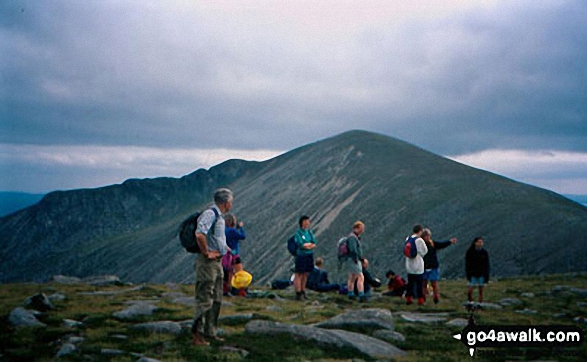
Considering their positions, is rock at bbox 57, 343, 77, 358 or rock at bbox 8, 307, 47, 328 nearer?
rock at bbox 57, 343, 77, 358

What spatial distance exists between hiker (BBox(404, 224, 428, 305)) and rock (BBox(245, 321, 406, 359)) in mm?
8276

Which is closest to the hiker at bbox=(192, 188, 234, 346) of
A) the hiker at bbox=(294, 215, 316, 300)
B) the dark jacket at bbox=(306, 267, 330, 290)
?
→ the hiker at bbox=(294, 215, 316, 300)

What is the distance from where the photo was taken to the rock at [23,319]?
13578mm

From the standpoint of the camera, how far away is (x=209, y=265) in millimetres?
11812

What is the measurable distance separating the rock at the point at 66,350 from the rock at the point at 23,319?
9.52ft

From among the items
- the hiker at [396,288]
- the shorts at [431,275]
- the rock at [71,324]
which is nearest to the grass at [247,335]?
the rock at [71,324]

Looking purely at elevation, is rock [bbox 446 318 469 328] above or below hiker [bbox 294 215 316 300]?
below

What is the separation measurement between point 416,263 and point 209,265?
1049 cm

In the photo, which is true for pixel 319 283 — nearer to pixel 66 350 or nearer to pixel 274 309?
→ pixel 274 309

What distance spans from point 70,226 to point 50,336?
15324 centimetres

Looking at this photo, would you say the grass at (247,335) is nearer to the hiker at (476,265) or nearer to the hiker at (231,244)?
the hiker at (231,244)

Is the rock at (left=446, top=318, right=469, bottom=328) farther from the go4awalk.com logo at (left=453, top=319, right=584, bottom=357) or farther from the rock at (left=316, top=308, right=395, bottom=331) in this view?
the go4awalk.com logo at (left=453, top=319, right=584, bottom=357)

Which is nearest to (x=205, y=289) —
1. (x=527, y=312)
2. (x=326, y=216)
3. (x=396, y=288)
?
(x=527, y=312)

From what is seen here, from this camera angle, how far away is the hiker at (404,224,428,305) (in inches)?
790
